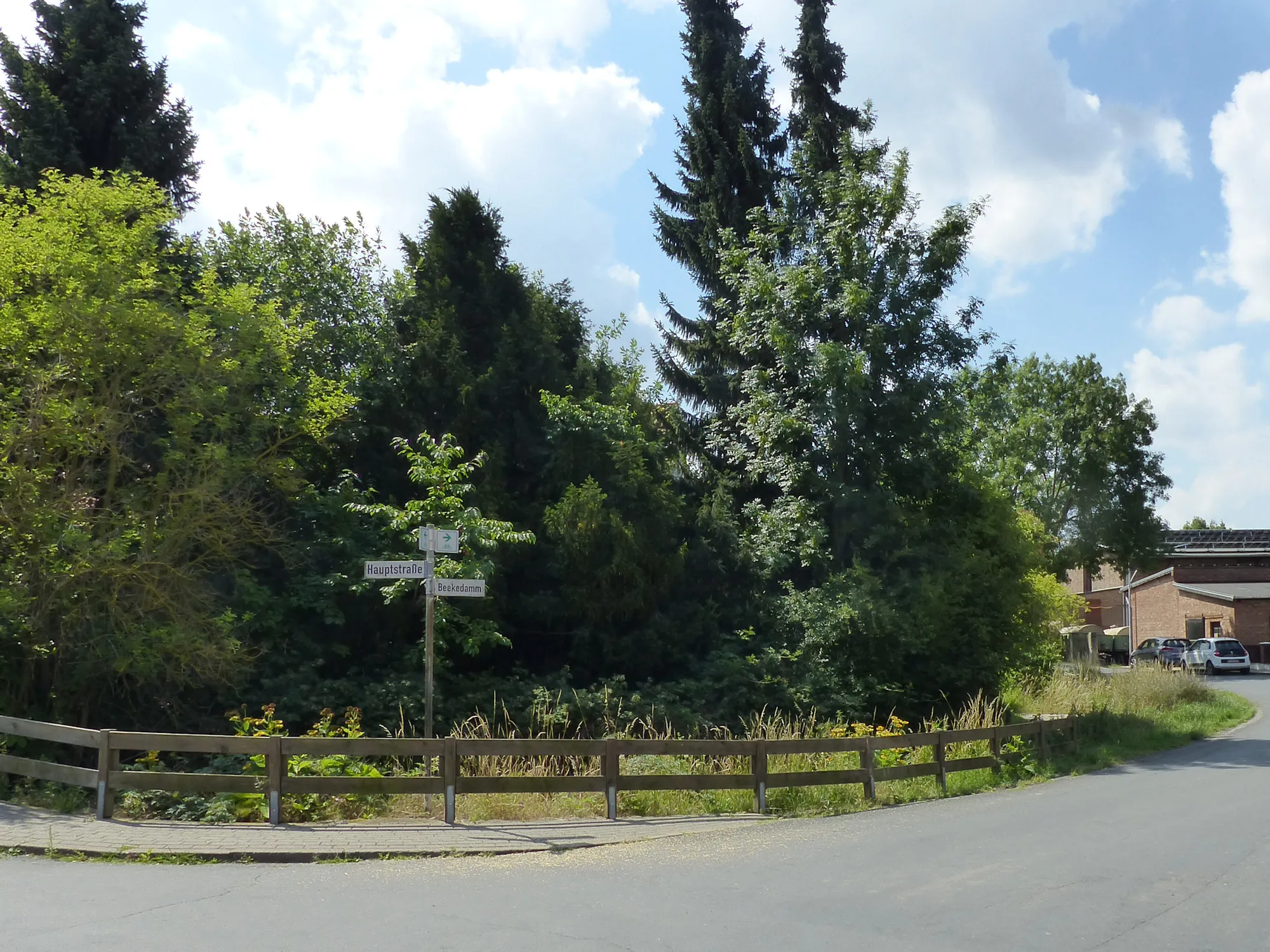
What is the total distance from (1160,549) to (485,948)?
65.2 metres

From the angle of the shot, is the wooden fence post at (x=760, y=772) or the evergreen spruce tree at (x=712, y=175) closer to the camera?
the wooden fence post at (x=760, y=772)

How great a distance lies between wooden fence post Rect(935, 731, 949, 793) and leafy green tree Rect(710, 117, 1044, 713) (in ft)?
21.1

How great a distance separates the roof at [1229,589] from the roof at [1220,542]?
14.9 feet

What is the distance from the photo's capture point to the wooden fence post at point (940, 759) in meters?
14.6

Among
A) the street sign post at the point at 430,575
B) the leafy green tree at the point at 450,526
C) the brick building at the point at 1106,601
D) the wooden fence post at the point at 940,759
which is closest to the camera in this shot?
the street sign post at the point at 430,575

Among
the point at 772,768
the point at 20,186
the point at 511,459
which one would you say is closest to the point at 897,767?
the point at 772,768

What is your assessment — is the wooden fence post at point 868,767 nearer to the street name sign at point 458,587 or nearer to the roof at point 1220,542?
the street name sign at point 458,587

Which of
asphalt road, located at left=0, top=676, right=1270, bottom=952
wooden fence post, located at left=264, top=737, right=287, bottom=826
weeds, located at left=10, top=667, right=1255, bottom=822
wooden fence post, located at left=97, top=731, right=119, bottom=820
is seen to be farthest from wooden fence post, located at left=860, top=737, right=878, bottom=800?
wooden fence post, located at left=97, top=731, right=119, bottom=820

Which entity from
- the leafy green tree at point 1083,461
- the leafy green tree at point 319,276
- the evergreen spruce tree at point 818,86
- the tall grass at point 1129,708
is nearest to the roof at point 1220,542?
the leafy green tree at point 1083,461

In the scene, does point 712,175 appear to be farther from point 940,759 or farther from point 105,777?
point 105,777

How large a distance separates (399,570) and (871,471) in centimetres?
1451

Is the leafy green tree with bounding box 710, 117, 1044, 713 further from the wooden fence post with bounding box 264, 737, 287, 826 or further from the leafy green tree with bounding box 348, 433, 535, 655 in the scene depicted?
the wooden fence post with bounding box 264, 737, 287, 826

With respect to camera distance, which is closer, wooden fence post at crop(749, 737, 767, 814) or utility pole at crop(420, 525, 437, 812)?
utility pole at crop(420, 525, 437, 812)

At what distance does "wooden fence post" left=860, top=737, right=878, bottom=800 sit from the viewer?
13.4 metres
